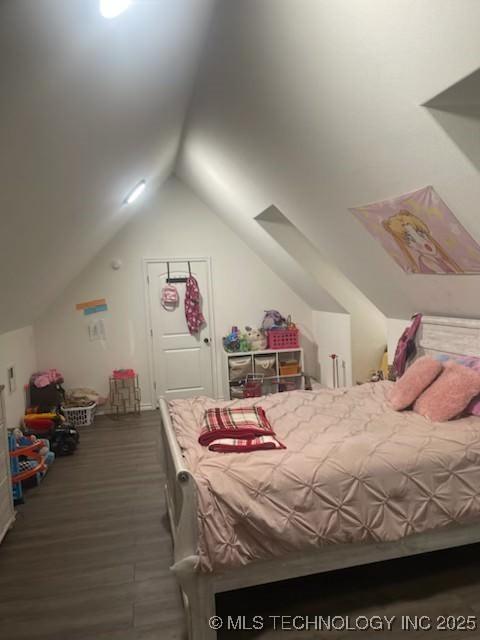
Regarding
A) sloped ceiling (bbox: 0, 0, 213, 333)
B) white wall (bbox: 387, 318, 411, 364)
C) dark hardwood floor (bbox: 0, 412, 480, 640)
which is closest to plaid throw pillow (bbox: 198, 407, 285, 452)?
dark hardwood floor (bbox: 0, 412, 480, 640)

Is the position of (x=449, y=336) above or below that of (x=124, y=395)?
above

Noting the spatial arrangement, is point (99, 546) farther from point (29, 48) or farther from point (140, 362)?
point (140, 362)

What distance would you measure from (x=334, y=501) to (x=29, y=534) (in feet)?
6.27

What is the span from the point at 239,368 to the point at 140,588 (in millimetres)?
3086

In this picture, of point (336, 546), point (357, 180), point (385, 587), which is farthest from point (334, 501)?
point (357, 180)

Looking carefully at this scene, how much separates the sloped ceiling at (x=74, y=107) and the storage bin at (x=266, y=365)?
2.67m

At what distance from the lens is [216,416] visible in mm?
2523

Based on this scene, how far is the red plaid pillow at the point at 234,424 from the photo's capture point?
2.26m

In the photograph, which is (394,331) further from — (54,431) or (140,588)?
(54,431)

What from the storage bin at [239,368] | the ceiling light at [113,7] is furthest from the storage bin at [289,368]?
the ceiling light at [113,7]

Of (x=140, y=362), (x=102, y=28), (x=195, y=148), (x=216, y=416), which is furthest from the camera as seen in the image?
(x=140, y=362)

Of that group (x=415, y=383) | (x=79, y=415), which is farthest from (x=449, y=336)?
(x=79, y=415)

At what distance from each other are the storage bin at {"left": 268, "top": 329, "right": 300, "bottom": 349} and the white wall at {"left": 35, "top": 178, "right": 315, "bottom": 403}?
0.38 m

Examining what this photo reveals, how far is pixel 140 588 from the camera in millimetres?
2037
